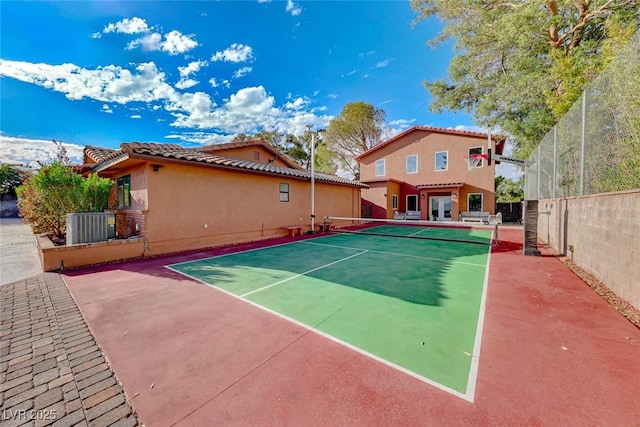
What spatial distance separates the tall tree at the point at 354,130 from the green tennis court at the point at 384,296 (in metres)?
22.1

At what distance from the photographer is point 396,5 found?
1330 centimetres

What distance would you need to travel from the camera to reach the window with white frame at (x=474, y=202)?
19341 millimetres

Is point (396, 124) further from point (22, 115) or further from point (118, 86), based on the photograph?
point (22, 115)

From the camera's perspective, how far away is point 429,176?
2109cm

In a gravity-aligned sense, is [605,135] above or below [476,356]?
above

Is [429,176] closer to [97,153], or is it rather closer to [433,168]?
[433,168]

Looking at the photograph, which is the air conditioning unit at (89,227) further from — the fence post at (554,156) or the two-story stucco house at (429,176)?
the two-story stucco house at (429,176)

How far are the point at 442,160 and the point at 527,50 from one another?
899cm

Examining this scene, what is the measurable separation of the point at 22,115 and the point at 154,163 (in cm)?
1278

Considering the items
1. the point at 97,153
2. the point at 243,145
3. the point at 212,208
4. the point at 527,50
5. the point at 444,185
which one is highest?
the point at 527,50

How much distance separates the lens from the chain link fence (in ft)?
13.6

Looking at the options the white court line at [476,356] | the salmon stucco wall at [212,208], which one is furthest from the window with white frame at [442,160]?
the white court line at [476,356]

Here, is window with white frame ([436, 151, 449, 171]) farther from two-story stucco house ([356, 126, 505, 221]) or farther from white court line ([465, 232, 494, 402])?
white court line ([465, 232, 494, 402])

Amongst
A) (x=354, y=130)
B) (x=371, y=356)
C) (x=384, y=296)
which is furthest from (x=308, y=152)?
(x=371, y=356)
